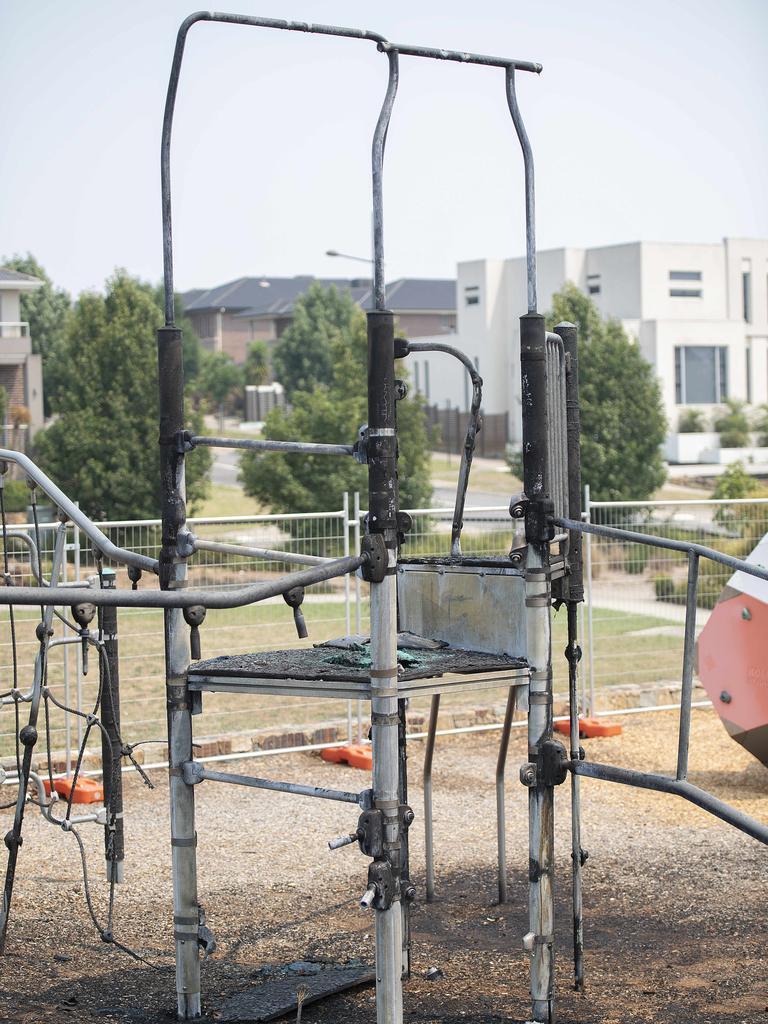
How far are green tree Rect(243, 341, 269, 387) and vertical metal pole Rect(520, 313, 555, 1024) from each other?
75.4 m

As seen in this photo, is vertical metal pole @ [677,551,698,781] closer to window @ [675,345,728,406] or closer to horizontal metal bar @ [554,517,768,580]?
horizontal metal bar @ [554,517,768,580]

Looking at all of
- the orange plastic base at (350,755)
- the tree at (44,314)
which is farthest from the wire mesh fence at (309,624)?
the tree at (44,314)

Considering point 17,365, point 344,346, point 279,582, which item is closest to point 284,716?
point 279,582

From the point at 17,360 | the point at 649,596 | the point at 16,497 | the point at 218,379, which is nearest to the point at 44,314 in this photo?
the point at 218,379

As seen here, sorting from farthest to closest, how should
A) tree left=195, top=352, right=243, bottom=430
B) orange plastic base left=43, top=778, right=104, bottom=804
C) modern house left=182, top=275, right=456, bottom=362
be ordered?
modern house left=182, top=275, right=456, bottom=362 < tree left=195, top=352, right=243, bottom=430 < orange plastic base left=43, top=778, right=104, bottom=804

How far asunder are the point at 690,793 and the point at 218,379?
76868 mm

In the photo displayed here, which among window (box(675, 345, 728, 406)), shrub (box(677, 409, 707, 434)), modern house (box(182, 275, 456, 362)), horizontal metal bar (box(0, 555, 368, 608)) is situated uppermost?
modern house (box(182, 275, 456, 362))

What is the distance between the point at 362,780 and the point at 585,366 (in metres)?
26.5

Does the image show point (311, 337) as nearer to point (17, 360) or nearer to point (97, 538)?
point (17, 360)

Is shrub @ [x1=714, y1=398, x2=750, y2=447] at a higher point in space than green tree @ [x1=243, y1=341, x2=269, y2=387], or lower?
lower

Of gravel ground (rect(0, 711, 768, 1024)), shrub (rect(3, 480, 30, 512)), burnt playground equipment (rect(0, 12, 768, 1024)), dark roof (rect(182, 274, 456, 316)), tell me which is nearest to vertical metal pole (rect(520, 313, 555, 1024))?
burnt playground equipment (rect(0, 12, 768, 1024))

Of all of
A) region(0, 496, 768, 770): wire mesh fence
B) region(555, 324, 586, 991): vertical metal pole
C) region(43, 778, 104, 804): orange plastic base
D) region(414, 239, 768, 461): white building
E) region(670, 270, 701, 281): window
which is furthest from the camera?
region(670, 270, 701, 281): window

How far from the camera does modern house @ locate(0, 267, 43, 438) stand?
46219 mm

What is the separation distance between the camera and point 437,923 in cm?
730
